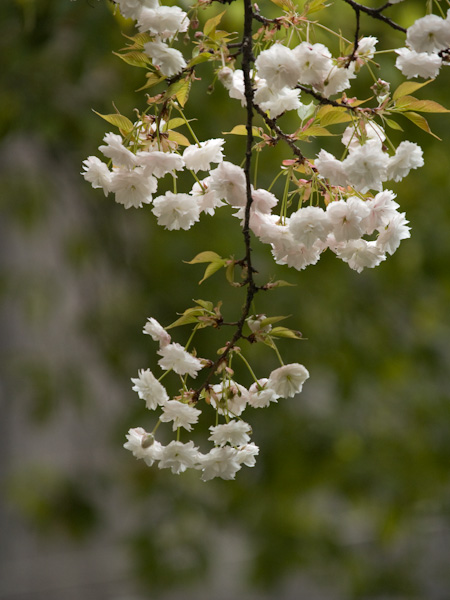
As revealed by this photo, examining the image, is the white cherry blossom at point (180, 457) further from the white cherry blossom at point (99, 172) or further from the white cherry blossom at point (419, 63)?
the white cherry blossom at point (419, 63)

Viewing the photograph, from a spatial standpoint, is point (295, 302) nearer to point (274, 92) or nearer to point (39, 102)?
point (39, 102)

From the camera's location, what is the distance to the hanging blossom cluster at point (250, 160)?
0.58 m

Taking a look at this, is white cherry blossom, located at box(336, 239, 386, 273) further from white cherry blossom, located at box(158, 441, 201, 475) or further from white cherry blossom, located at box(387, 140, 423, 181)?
white cherry blossom, located at box(158, 441, 201, 475)

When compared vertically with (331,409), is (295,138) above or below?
below

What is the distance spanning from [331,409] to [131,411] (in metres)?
0.62

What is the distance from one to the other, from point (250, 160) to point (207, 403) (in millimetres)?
192

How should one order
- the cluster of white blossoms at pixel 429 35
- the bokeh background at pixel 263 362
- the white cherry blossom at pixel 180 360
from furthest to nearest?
1. the bokeh background at pixel 263 362
2. the white cherry blossom at pixel 180 360
3. the cluster of white blossoms at pixel 429 35

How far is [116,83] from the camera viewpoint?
2.35 m

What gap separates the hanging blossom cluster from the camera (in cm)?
58

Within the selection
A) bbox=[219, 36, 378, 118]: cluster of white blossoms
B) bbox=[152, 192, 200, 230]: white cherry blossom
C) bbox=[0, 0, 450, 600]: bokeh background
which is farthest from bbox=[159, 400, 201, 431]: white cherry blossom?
bbox=[0, 0, 450, 600]: bokeh background

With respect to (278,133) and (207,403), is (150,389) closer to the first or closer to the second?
(207,403)

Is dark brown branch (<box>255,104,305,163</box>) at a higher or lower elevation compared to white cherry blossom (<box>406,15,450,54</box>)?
lower

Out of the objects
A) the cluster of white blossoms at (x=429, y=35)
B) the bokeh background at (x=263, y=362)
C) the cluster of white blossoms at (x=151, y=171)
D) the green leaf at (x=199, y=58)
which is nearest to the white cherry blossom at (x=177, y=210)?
the cluster of white blossoms at (x=151, y=171)

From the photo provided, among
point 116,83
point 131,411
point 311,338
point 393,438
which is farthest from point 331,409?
point 116,83
